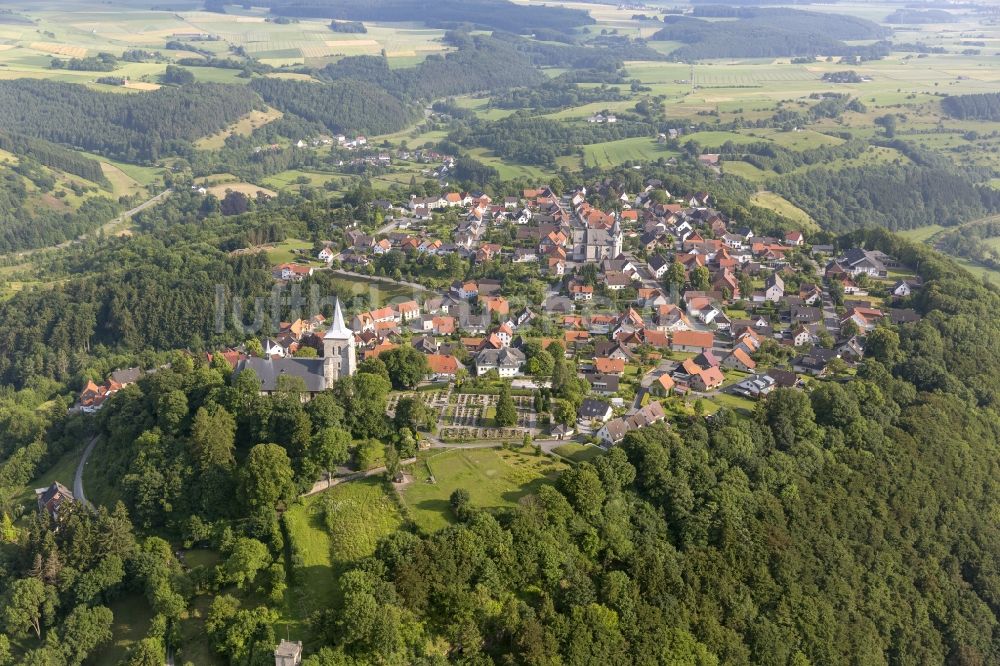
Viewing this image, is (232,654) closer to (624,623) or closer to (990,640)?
(624,623)

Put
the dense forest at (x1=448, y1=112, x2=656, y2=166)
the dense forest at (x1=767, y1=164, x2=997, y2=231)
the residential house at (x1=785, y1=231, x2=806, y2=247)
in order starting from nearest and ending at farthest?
the residential house at (x1=785, y1=231, x2=806, y2=247)
the dense forest at (x1=767, y1=164, x2=997, y2=231)
the dense forest at (x1=448, y1=112, x2=656, y2=166)

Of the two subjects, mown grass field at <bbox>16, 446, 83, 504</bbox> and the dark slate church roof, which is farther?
the dark slate church roof

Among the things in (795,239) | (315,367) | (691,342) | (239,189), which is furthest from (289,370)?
(239,189)

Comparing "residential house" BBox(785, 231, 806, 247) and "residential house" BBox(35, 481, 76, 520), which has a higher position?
"residential house" BBox(785, 231, 806, 247)

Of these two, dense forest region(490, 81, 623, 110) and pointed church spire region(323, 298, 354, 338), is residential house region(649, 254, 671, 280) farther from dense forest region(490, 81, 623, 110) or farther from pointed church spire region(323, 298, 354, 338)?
dense forest region(490, 81, 623, 110)

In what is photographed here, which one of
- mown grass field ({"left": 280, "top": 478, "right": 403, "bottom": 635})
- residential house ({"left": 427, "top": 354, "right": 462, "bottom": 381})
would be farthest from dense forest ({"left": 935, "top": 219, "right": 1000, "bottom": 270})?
mown grass field ({"left": 280, "top": 478, "right": 403, "bottom": 635})

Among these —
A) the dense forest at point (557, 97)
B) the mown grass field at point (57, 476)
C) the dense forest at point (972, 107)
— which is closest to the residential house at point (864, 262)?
the mown grass field at point (57, 476)

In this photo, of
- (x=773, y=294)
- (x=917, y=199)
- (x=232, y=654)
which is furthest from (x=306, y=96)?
(x=232, y=654)
